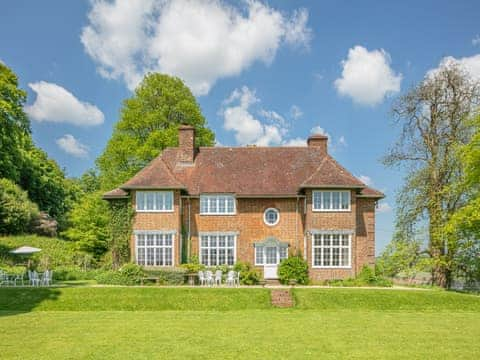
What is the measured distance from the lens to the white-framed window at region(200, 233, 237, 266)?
24.5m

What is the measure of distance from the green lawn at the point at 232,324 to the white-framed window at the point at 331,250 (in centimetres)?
417

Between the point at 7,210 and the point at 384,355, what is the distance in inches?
1294

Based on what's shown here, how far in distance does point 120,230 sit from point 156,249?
8.00 feet

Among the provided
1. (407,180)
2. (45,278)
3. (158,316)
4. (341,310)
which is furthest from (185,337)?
(407,180)

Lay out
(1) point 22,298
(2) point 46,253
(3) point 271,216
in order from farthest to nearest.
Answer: (2) point 46,253
(3) point 271,216
(1) point 22,298

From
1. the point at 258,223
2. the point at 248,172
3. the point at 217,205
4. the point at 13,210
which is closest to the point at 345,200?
the point at 258,223

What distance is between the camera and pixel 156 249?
938 inches

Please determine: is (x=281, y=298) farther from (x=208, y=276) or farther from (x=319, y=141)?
(x=319, y=141)

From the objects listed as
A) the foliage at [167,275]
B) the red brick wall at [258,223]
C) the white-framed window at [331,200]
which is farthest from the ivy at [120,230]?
the white-framed window at [331,200]

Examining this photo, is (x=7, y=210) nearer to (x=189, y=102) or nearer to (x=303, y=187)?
(x=189, y=102)

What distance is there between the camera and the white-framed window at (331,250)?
2358cm

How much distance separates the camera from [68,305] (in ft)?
57.2

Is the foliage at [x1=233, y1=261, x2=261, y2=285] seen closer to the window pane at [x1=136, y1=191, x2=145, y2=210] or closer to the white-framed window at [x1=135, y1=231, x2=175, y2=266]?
the white-framed window at [x1=135, y1=231, x2=175, y2=266]

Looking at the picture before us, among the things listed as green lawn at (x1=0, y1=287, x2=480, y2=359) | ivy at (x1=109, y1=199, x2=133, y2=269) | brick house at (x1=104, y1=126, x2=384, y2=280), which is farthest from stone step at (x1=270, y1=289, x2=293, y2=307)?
ivy at (x1=109, y1=199, x2=133, y2=269)
